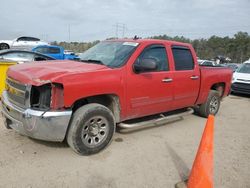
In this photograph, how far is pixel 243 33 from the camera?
216ft

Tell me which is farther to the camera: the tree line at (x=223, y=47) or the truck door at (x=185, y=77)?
the tree line at (x=223, y=47)

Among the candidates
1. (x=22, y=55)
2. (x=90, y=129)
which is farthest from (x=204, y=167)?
(x=22, y=55)

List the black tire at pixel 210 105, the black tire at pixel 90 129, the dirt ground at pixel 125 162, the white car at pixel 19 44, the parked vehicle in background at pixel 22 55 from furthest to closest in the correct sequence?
the white car at pixel 19 44 → the parked vehicle in background at pixel 22 55 → the black tire at pixel 210 105 → the black tire at pixel 90 129 → the dirt ground at pixel 125 162

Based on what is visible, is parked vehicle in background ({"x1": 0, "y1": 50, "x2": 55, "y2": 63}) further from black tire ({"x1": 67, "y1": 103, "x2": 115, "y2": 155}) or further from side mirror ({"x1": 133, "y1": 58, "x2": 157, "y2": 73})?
black tire ({"x1": 67, "y1": 103, "x2": 115, "y2": 155})

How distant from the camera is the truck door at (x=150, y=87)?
461 cm

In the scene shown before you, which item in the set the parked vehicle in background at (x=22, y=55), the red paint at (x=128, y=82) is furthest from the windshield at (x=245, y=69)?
the parked vehicle in background at (x=22, y=55)

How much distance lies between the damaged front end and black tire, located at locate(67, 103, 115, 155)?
17 cm

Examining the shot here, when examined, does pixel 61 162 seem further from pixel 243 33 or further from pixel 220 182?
pixel 243 33

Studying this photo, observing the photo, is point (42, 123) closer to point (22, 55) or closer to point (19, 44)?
point (22, 55)

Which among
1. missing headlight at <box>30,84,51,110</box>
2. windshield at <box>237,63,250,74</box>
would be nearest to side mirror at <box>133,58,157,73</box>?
missing headlight at <box>30,84,51,110</box>

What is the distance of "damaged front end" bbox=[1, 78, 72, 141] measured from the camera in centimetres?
365

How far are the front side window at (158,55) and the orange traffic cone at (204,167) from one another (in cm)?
201

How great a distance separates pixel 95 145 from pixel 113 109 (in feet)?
2.37

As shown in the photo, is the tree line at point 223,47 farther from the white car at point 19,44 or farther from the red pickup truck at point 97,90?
the red pickup truck at point 97,90
